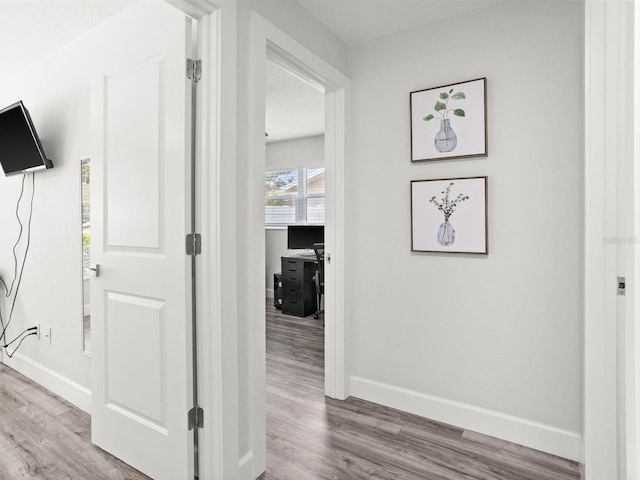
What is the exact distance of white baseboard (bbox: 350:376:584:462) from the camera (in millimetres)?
1883

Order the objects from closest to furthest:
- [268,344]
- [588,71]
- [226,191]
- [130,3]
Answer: [588,71]
[226,191]
[130,3]
[268,344]

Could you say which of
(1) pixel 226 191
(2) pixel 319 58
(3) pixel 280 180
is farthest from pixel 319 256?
(1) pixel 226 191

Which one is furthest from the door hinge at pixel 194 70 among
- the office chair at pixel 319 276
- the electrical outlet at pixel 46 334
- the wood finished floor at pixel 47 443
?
the office chair at pixel 319 276

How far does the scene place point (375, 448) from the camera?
1930 millimetres

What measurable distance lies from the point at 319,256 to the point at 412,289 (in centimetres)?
230

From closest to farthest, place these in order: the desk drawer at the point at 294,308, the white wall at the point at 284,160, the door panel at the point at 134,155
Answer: the door panel at the point at 134,155 < the desk drawer at the point at 294,308 < the white wall at the point at 284,160

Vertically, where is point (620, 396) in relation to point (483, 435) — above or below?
above

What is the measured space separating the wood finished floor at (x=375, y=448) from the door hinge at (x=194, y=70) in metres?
1.82

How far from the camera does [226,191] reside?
1537mm

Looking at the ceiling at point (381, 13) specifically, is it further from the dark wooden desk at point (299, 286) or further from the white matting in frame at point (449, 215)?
the dark wooden desk at point (299, 286)

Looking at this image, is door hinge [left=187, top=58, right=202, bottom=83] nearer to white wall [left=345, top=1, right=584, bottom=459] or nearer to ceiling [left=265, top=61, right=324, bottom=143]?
Result: white wall [left=345, top=1, right=584, bottom=459]

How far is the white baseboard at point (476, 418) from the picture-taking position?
6.18ft

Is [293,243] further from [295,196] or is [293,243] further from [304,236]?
[295,196]

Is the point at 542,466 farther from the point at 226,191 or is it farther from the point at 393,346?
the point at 226,191
